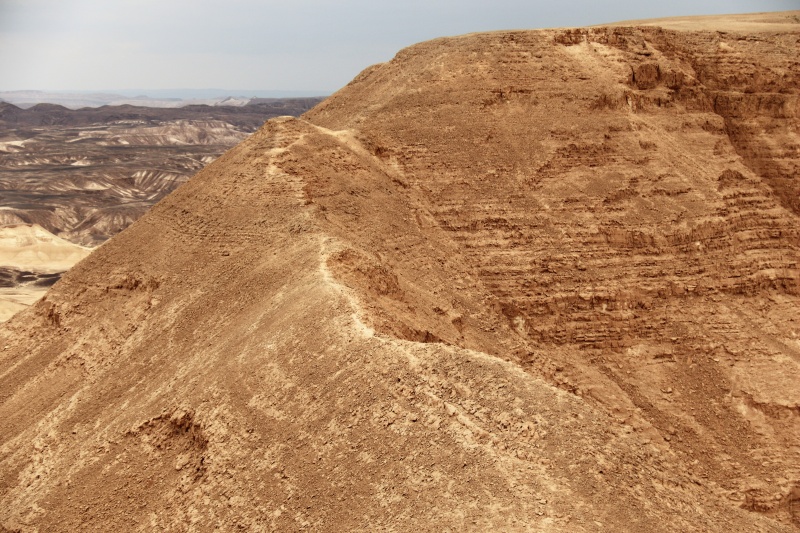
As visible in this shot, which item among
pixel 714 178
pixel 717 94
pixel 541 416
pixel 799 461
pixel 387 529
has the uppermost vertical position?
pixel 717 94

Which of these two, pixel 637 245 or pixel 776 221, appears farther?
pixel 776 221

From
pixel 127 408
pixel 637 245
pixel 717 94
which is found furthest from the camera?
pixel 717 94

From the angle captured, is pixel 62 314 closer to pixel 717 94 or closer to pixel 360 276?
pixel 360 276

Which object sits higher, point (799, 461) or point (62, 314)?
point (62, 314)

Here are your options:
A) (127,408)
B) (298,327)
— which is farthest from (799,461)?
(127,408)

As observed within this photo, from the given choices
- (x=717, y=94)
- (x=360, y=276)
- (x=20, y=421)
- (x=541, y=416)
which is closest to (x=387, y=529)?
(x=541, y=416)

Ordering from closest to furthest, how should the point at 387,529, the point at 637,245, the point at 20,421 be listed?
the point at 387,529 < the point at 20,421 < the point at 637,245
